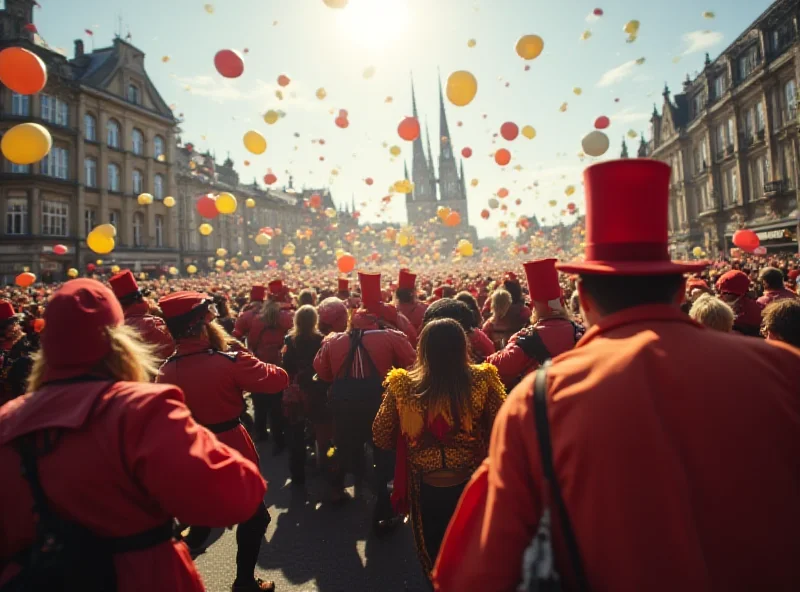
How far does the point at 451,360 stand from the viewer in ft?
8.86

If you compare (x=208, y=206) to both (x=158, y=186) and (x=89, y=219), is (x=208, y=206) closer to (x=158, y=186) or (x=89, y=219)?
(x=89, y=219)

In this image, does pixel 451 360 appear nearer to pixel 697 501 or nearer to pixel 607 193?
pixel 607 193

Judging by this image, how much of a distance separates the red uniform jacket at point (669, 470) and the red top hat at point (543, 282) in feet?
8.37

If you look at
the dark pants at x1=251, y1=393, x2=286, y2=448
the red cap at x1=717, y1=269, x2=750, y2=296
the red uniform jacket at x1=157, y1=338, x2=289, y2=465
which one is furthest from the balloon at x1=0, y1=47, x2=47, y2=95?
the red cap at x1=717, y1=269, x2=750, y2=296

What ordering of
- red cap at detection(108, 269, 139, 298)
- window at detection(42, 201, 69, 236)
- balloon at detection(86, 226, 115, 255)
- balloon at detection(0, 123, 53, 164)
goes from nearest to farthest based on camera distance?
red cap at detection(108, 269, 139, 298) < balloon at detection(0, 123, 53, 164) < balloon at detection(86, 226, 115, 255) < window at detection(42, 201, 69, 236)

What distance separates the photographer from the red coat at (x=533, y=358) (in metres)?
3.47

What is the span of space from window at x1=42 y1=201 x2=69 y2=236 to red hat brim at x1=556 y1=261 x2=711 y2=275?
3466 centimetres

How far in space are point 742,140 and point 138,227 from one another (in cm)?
4144

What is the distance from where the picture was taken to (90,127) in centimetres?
3139

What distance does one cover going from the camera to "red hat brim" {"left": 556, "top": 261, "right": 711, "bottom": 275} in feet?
4.14

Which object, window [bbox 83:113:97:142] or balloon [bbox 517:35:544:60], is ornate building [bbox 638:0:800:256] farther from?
window [bbox 83:113:97:142]

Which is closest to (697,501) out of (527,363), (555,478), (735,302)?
(555,478)

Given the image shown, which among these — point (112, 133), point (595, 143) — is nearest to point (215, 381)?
point (595, 143)

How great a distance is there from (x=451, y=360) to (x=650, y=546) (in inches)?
68.0
